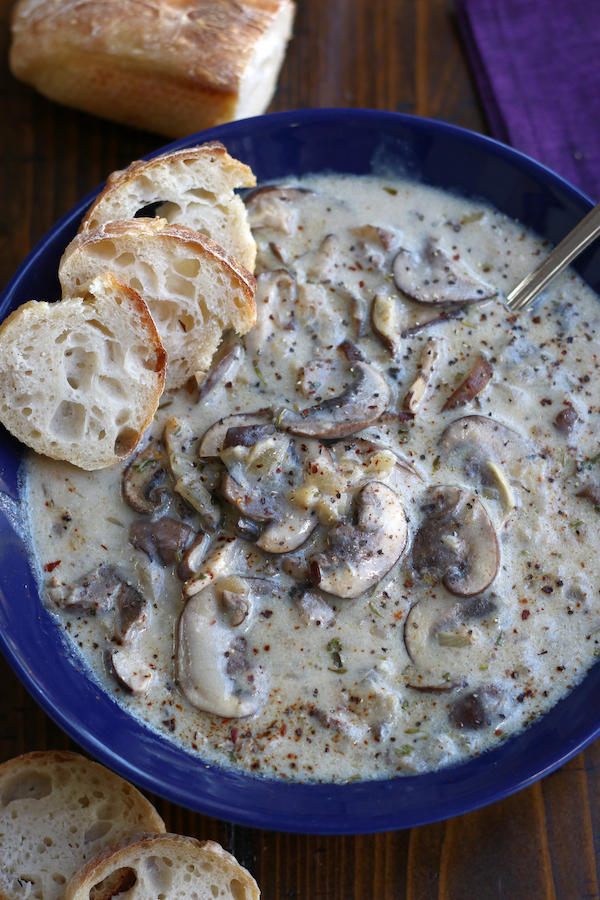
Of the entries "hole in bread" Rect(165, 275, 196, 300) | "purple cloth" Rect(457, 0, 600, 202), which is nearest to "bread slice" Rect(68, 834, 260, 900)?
"hole in bread" Rect(165, 275, 196, 300)

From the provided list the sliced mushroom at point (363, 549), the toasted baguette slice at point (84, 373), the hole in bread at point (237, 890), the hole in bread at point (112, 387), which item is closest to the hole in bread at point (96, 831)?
the hole in bread at point (237, 890)

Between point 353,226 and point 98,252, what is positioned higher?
point 353,226

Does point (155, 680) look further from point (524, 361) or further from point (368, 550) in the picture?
point (524, 361)

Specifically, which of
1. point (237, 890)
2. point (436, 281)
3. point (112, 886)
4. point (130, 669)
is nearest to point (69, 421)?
point (130, 669)

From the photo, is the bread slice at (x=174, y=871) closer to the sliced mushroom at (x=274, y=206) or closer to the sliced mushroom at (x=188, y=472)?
the sliced mushroom at (x=188, y=472)

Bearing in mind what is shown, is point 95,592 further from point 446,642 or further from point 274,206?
point 274,206

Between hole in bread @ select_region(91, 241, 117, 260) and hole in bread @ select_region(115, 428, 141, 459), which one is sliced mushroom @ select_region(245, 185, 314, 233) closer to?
hole in bread @ select_region(91, 241, 117, 260)

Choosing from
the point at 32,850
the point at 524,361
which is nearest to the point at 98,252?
the point at 524,361
